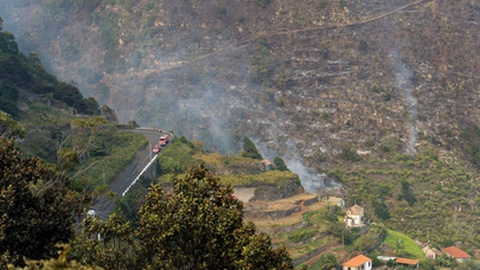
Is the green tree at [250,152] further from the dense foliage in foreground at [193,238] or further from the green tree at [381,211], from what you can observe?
the dense foliage in foreground at [193,238]

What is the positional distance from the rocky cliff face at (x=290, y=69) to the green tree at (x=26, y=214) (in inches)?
2666

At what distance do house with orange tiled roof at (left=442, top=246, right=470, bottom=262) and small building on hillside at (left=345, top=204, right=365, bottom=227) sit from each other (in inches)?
306

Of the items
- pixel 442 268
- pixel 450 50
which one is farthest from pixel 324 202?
pixel 450 50

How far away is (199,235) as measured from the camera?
26781 millimetres

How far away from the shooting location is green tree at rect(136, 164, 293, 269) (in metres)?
26.4

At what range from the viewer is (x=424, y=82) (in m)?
109

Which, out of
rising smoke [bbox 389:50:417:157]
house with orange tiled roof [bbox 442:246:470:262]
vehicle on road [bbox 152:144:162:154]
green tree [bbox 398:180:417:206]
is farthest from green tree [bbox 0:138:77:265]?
rising smoke [bbox 389:50:417:157]

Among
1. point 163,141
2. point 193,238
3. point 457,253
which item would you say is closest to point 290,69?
point 163,141

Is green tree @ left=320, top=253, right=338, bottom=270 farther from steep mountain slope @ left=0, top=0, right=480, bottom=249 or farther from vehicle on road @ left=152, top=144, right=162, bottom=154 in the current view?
vehicle on road @ left=152, top=144, right=162, bottom=154

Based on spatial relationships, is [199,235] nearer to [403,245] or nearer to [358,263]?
[358,263]

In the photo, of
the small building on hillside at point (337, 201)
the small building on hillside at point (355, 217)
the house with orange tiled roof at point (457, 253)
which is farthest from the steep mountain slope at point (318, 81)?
the small building on hillside at point (355, 217)

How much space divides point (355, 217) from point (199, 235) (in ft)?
171

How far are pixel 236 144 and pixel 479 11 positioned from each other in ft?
132

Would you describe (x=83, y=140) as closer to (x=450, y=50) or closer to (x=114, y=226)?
(x=114, y=226)
